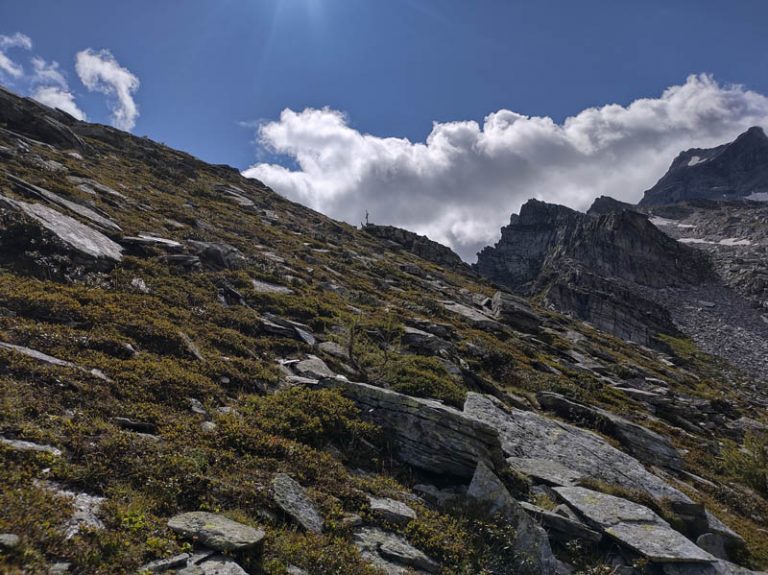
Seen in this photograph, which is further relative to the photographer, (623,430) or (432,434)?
(623,430)

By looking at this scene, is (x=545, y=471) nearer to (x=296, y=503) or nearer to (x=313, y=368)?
(x=296, y=503)

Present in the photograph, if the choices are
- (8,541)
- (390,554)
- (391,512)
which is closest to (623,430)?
(391,512)

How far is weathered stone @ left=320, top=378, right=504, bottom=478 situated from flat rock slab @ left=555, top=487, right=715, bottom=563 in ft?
7.27

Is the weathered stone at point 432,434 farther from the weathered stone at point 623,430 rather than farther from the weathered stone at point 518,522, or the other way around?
the weathered stone at point 623,430

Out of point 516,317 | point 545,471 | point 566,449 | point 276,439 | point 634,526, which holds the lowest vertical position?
point 276,439

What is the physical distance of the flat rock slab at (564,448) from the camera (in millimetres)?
14141

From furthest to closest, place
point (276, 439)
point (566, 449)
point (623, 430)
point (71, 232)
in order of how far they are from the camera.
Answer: point (623, 430) < point (71, 232) < point (566, 449) < point (276, 439)

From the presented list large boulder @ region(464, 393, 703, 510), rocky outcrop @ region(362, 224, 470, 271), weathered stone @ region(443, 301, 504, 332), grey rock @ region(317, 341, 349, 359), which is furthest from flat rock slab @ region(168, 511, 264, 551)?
rocky outcrop @ region(362, 224, 470, 271)

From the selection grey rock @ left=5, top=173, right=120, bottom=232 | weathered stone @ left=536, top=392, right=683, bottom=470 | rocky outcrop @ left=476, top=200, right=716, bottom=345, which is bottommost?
weathered stone @ left=536, top=392, right=683, bottom=470

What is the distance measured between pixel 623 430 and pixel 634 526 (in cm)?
1132

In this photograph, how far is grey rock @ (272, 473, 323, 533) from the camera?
7.88m

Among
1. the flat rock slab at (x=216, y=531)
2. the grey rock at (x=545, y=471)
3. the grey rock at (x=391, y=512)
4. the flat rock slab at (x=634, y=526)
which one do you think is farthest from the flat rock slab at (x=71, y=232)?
the flat rock slab at (x=634, y=526)

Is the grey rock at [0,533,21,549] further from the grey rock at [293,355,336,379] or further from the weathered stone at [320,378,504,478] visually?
the grey rock at [293,355,336,379]

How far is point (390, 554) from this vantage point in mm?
7953
